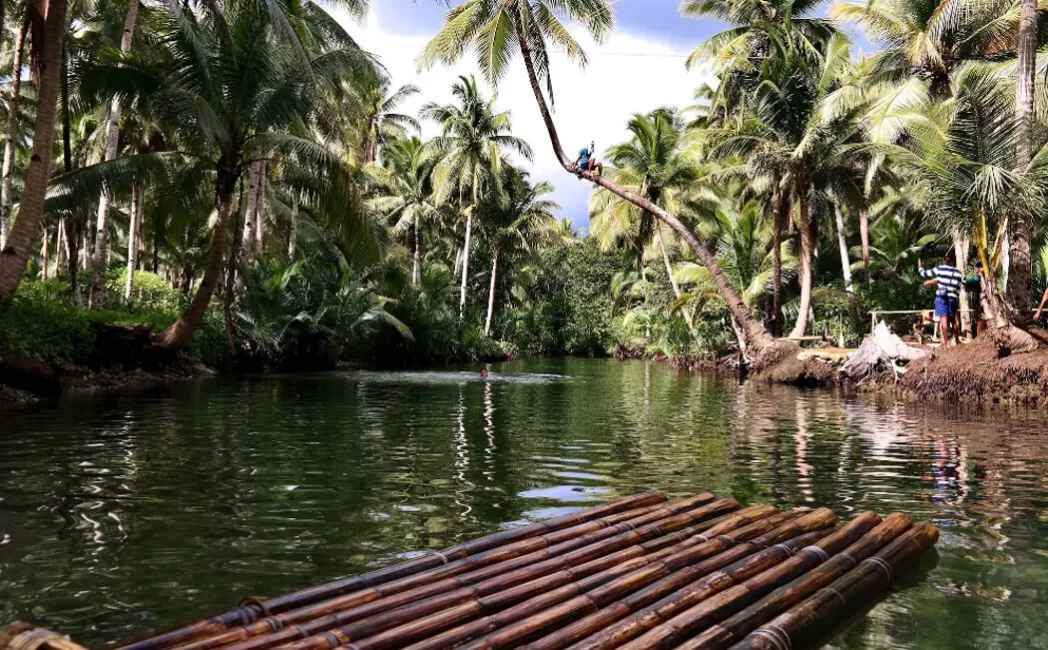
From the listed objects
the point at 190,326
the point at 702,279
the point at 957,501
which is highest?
the point at 702,279

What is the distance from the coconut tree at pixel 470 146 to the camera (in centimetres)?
3925

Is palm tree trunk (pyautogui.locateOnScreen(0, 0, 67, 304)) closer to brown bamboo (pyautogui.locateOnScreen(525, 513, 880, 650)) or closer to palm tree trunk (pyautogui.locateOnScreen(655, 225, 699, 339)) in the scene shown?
brown bamboo (pyautogui.locateOnScreen(525, 513, 880, 650))

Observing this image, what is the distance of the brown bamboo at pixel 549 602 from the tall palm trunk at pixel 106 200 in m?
16.8

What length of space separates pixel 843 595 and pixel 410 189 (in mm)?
39274

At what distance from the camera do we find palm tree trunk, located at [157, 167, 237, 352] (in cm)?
1834

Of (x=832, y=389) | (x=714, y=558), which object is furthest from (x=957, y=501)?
(x=832, y=389)

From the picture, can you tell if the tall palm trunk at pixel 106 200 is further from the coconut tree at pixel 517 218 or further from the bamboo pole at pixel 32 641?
the coconut tree at pixel 517 218

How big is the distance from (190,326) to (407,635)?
1791 centimetres

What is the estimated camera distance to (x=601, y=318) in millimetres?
53188

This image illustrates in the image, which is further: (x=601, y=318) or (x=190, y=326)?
(x=601, y=318)

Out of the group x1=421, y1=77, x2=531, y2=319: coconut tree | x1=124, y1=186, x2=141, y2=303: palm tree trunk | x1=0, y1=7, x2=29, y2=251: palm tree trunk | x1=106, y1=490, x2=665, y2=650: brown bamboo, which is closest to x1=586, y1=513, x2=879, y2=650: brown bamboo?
x1=106, y1=490, x2=665, y2=650: brown bamboo

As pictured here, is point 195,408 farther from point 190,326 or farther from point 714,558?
point 714,558

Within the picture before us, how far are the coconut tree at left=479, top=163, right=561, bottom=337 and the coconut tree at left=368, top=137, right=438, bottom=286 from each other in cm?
336

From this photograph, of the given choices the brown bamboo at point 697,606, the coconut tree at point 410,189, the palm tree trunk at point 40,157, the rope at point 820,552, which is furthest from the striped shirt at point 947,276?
the coconut tree at point 410,189
